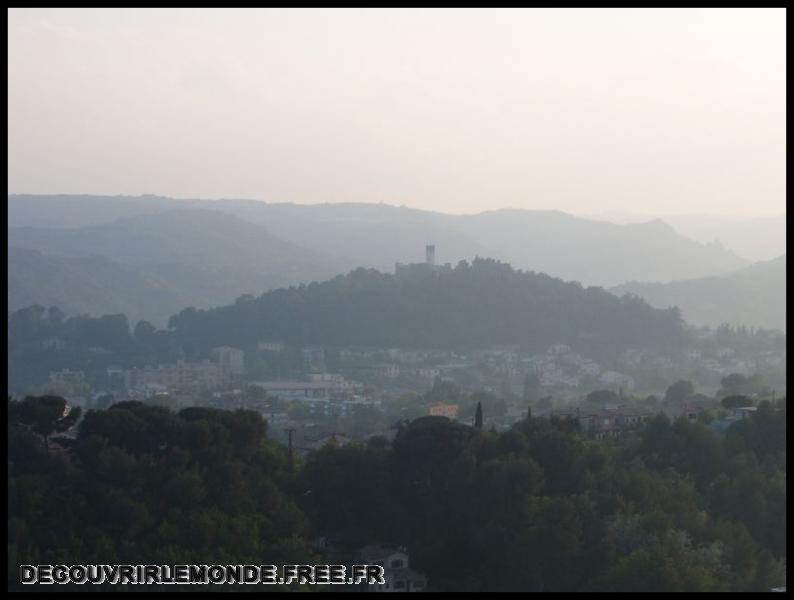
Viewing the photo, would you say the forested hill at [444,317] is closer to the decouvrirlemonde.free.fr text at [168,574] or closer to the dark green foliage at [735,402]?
the dark green foliage at [735,402]

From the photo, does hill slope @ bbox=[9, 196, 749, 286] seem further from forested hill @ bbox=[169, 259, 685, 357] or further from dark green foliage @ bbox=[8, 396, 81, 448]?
dark green foliage @ bbox=[8, 396, 81, 448]

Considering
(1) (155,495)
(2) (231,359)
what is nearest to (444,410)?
(2) (231,359)

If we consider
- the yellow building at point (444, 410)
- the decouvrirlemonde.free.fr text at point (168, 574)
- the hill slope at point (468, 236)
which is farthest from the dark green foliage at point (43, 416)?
the hill slope at point (468, 236)

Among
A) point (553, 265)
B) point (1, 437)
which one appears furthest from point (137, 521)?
point (553, 265)

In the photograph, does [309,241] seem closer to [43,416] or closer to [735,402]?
[735,402]

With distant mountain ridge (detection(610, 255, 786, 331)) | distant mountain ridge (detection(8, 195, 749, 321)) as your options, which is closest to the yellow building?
distant mountain ridge (detection(610, 255, 786, 331))
